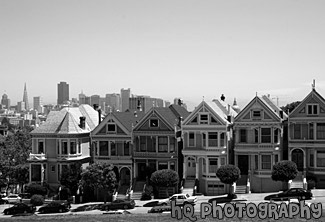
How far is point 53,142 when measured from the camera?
5953 centimetres

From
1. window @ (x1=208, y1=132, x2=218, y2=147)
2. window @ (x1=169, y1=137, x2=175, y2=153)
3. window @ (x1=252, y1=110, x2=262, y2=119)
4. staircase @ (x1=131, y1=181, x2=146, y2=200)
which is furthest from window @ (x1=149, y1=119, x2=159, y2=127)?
window @ (x1=252, y1=110, x2=262, y2=119)

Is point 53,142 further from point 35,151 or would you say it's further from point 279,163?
point 279,163

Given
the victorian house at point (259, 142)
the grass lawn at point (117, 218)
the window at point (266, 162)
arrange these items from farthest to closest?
the window at point (266, 162), the victorian house at point (259, 142), the grass lawn at point (117, 218)

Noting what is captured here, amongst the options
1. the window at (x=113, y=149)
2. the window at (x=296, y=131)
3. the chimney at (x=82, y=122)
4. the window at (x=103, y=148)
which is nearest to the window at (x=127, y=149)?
the window at (x=113, y=149)

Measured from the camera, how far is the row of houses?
2095 inches

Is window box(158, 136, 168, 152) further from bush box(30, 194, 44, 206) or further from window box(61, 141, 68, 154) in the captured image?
bush box(30, 194, 44, 206)

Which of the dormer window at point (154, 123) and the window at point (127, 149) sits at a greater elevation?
the dormer window at point (154, 123)

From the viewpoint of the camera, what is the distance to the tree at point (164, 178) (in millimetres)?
52500

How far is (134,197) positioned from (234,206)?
17.0m

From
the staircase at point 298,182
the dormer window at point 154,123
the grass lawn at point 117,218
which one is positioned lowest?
the grass lawn at point 117,218

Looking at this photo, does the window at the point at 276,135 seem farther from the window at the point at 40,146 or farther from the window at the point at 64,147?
the window at the point at 40,146

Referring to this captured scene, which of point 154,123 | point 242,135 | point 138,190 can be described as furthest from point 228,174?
point 154,123

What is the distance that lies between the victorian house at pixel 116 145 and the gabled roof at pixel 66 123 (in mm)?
3104

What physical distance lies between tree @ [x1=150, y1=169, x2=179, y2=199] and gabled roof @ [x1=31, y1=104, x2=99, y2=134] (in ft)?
38.4
